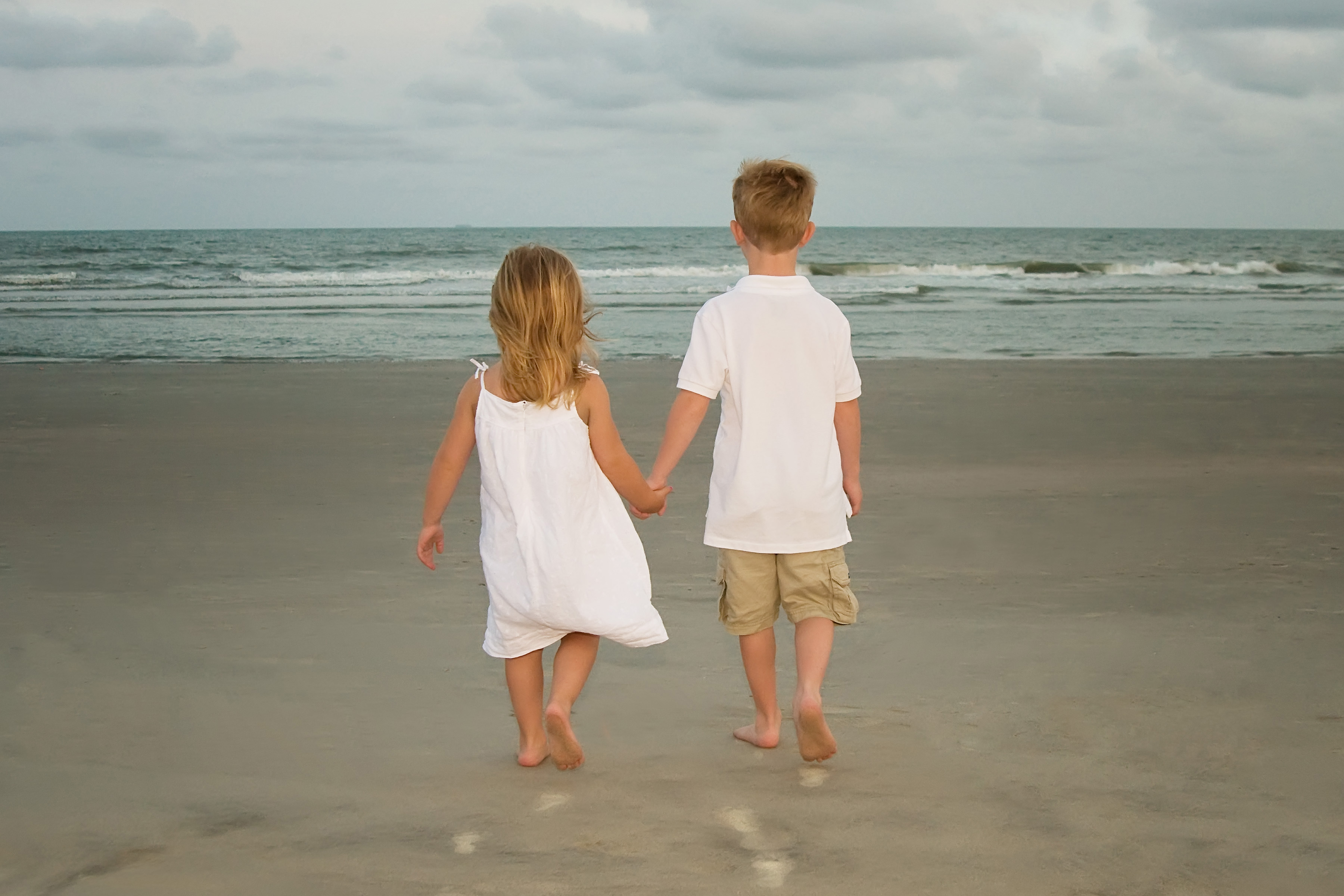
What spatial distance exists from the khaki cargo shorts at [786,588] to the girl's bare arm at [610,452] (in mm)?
254

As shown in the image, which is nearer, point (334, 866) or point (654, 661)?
point (334, 866)

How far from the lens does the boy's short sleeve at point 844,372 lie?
2.89 meters

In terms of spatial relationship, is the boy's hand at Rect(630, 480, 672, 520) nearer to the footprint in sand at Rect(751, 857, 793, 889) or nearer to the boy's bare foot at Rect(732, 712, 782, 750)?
the boy's bare foot at Rect(732, 712, 782, 750)

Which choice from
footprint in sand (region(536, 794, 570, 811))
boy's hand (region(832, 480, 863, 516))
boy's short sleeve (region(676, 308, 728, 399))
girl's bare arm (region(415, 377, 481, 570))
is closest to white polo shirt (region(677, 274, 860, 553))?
boy's short sleeve (region(676, 308, 728, 399))

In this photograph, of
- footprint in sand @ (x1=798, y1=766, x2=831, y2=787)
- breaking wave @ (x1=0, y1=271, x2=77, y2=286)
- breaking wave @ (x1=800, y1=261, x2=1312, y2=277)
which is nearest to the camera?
footprint in sand @ (x1=798, y1=766, x2=831, y2=787)

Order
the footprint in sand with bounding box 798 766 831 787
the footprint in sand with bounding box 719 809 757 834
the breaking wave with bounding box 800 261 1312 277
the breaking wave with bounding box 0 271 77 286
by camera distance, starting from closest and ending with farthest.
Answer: the footprint in sand with bounding box 719 809 757 834 → the footprint in sand with bounding box 798 766 831 787 → the breaking wave with bounding box 0 271 77 286 → the breaking wave with bounding box 800 261 1312 277

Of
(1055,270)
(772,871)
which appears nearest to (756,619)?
(772,871)

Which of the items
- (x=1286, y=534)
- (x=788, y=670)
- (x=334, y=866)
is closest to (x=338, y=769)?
(x=334, y=866)

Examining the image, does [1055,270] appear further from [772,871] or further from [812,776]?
[772,871]

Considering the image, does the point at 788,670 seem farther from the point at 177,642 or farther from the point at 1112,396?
the point at 1112,396

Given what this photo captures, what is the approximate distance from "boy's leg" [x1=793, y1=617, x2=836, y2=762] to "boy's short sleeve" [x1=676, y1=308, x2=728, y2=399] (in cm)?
64

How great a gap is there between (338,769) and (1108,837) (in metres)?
1.73

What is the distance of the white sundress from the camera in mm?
2760

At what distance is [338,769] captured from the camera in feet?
9.27
